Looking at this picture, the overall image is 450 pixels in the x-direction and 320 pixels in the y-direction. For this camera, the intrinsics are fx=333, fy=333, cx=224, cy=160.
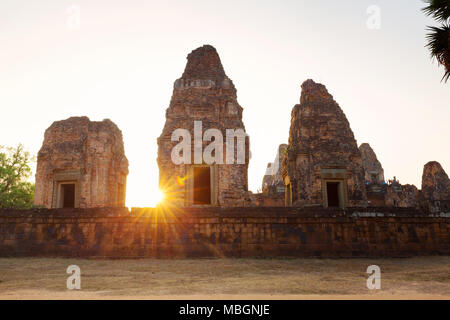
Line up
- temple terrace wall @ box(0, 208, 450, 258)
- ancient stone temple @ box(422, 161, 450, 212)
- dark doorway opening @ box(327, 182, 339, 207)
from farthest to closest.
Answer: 1. ancient stone temple @ box(422, 161, 450, 212)
2. dark doorway opening @ box(327, 182, 339, 207)
3. temple terrace wall @ box(0, 208, 450, 258)

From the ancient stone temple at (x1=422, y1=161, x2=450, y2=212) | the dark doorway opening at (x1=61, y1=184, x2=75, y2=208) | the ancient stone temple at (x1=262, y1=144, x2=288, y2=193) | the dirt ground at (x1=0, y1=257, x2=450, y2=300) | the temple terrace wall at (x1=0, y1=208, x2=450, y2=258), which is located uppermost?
the ancient stone temple at (x1=262, y1=144, x2=288, y2=193)

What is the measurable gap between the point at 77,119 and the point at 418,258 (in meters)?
13.7

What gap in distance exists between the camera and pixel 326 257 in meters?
8.98

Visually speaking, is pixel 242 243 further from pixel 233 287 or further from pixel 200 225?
pixel 233 287

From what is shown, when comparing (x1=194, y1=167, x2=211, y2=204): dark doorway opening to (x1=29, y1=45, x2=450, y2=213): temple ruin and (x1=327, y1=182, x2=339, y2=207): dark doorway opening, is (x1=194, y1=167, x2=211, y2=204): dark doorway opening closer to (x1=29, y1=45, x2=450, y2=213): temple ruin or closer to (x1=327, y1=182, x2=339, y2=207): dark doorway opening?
(x1=29, y1=45, x2=450, y2=213): temple ruin

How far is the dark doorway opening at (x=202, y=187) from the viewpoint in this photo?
13.5m

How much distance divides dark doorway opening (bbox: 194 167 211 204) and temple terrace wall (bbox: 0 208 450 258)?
13.7 feet

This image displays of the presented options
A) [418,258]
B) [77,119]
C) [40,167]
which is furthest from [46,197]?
[418,258]

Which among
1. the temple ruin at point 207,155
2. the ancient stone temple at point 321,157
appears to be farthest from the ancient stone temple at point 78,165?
the ancient stone temple at point 321,157

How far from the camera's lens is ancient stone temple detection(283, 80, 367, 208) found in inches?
524

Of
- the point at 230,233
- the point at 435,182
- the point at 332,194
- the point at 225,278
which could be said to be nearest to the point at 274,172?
the point at 435,182
